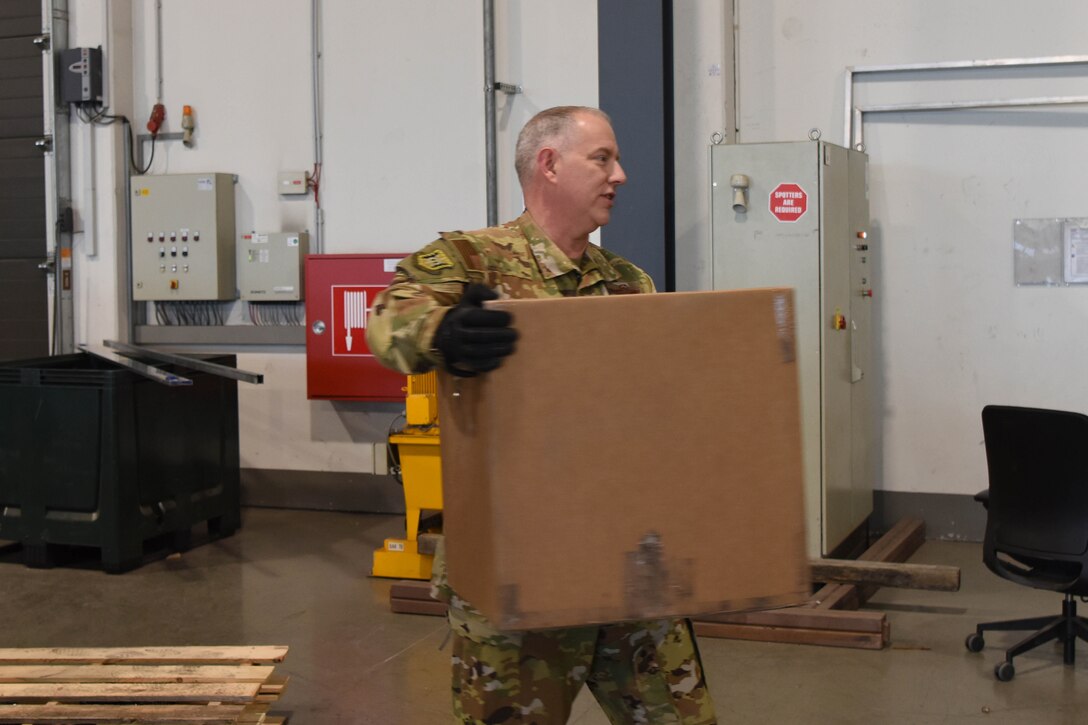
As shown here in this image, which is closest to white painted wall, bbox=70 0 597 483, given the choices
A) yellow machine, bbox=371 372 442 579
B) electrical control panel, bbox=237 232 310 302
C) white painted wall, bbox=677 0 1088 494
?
electrical control panel, bbox=237 232 310 302

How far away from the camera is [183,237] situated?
6465 millimetres

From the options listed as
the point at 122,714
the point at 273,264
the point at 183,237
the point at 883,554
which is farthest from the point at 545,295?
the point at 183,237

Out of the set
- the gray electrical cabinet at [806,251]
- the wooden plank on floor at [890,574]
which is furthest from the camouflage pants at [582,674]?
the gray electrical cabinet at [806,251]

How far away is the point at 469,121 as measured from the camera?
20.2 ft

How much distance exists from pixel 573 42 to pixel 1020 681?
151 inches

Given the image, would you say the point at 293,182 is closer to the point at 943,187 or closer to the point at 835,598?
the point at 943,187

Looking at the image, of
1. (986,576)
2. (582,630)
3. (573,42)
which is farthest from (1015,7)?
(582,630)

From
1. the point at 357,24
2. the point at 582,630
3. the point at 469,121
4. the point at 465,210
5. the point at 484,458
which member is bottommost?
the point at 582,630

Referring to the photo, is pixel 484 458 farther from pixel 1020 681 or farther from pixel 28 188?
pixel 28 188

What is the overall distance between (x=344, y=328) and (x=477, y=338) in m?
4.58

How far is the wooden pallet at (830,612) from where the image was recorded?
13.1ft

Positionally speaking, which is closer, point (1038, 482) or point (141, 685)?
point (141, 685)

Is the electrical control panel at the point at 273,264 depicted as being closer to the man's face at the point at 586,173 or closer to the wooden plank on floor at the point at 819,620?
the wooden plank on floor at the point at 819,620

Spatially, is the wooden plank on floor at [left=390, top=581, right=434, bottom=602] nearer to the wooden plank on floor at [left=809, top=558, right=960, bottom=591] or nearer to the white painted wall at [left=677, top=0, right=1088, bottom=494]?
the wooden plank on floor at [left=809, top=558, right=960, bottom=591]
